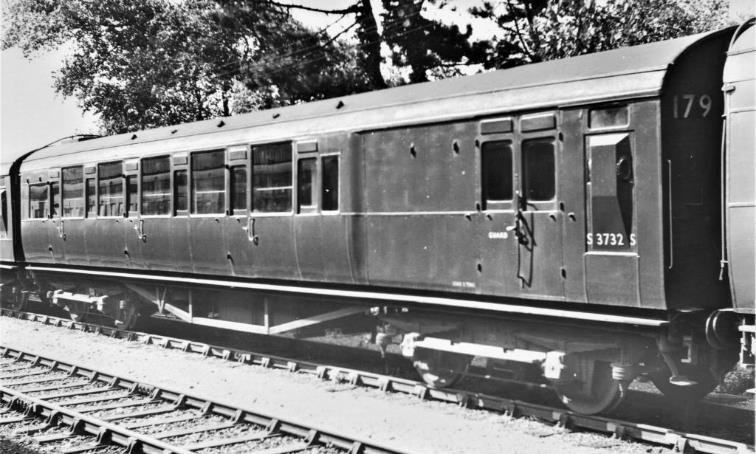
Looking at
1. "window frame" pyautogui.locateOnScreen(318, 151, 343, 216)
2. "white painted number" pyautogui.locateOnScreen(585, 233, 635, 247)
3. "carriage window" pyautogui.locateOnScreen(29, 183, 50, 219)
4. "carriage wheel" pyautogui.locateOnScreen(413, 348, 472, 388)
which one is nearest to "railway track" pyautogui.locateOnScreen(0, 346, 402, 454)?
"carriage wheel" pyautogui.locateOnScreen(413, 348, 472, 388)

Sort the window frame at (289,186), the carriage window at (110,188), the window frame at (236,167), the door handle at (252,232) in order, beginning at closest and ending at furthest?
1. the window frame at (289,186)
2. the door handle at (252,232)
3. the window frame at (236,167)
4. the carriage window at (110,188)

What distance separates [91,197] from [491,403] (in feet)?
30.6

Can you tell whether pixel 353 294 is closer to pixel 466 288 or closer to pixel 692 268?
pixel 466 288

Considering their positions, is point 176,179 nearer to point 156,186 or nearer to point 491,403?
point 156,186

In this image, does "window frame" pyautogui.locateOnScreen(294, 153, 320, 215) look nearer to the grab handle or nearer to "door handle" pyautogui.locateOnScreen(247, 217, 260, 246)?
"door handle" pyautogui.locateOnScreen(247, 217, 260, 246)

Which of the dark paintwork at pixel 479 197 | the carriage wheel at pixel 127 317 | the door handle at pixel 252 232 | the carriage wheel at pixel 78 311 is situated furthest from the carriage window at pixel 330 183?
the carriage wheel at pixel 78 311

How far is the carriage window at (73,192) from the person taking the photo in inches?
595

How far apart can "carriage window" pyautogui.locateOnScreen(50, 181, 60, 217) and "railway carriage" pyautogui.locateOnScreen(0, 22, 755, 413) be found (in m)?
4.07

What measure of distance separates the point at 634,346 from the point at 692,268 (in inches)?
34.9

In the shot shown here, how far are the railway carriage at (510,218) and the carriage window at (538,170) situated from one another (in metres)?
0.02

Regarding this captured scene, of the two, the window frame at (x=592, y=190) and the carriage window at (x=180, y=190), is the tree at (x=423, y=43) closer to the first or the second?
the carriage window at (x=180, y=190)

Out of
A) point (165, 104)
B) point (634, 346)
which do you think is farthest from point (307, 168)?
point (165, 104)

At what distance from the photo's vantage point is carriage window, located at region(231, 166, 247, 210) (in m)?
11.4

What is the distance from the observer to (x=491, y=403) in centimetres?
842
